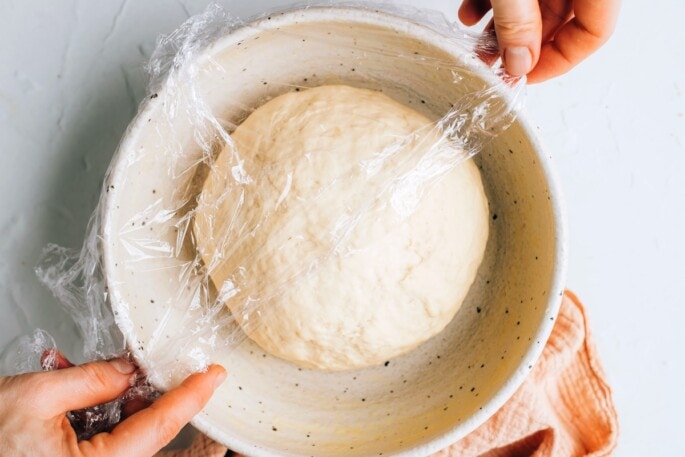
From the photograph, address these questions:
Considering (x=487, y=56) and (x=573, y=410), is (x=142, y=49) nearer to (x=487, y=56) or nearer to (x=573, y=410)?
(x=487, y=56)

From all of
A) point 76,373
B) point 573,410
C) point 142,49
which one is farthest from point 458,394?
point 142,49

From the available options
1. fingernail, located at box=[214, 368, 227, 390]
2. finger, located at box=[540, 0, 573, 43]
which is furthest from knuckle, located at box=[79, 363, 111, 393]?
finger, located at box=[540, 0, 573, 43]

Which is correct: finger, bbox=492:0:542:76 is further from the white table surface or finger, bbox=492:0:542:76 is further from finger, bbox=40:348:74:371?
finger, bbox=40:348:74:371

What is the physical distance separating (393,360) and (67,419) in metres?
0.37

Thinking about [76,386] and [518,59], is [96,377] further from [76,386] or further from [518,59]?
[518,59]

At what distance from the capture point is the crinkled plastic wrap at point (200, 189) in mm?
641

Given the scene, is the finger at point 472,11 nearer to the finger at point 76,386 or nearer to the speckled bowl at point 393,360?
the speckled bowl at point 393,360

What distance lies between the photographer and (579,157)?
2.87ft

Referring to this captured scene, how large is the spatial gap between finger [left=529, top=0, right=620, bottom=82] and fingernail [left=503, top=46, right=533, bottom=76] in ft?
0.41

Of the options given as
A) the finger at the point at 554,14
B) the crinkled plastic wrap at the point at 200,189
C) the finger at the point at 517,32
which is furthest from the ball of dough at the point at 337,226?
the finger at the point at 554,14

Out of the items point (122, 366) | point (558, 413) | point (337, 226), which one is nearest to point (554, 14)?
point (337, 226)

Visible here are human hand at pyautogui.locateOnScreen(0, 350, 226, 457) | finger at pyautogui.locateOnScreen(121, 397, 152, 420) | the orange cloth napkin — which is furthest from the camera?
the orange cloth napkin

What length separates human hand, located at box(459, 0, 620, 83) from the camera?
609mm

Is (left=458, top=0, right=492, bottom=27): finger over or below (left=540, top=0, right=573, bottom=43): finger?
over
